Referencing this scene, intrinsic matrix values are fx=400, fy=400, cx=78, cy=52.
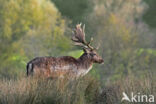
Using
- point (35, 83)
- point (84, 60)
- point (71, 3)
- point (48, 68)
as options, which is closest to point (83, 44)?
point (84, 60)

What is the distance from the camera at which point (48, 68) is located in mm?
10023

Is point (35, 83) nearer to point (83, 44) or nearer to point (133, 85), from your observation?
point (133, 85)

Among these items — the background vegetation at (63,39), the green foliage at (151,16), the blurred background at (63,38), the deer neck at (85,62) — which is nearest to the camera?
the deer neck at (85,62)

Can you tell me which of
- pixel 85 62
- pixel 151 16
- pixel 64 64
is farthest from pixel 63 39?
pixel 151 16

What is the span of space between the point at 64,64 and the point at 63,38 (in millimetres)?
15932

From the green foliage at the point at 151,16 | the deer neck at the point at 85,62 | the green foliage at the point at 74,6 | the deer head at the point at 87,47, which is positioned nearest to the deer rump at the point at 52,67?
the deer neck at the point at 85,62

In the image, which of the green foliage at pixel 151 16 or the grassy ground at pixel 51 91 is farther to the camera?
the green foliage at pixel 151 16

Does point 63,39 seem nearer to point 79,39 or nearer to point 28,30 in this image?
point 28,30

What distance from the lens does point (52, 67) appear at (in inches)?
396

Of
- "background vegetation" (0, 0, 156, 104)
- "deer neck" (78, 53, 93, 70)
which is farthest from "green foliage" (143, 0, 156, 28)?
"deer neck" (78, 53, 93, 70)

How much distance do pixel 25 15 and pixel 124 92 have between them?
22.6 m

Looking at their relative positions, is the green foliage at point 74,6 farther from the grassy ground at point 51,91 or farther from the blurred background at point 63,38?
the grassy ground at point 51,91

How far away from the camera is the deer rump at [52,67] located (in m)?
9.84

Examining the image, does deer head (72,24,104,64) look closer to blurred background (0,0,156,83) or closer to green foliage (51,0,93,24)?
blurred background (0,0,156,83)
